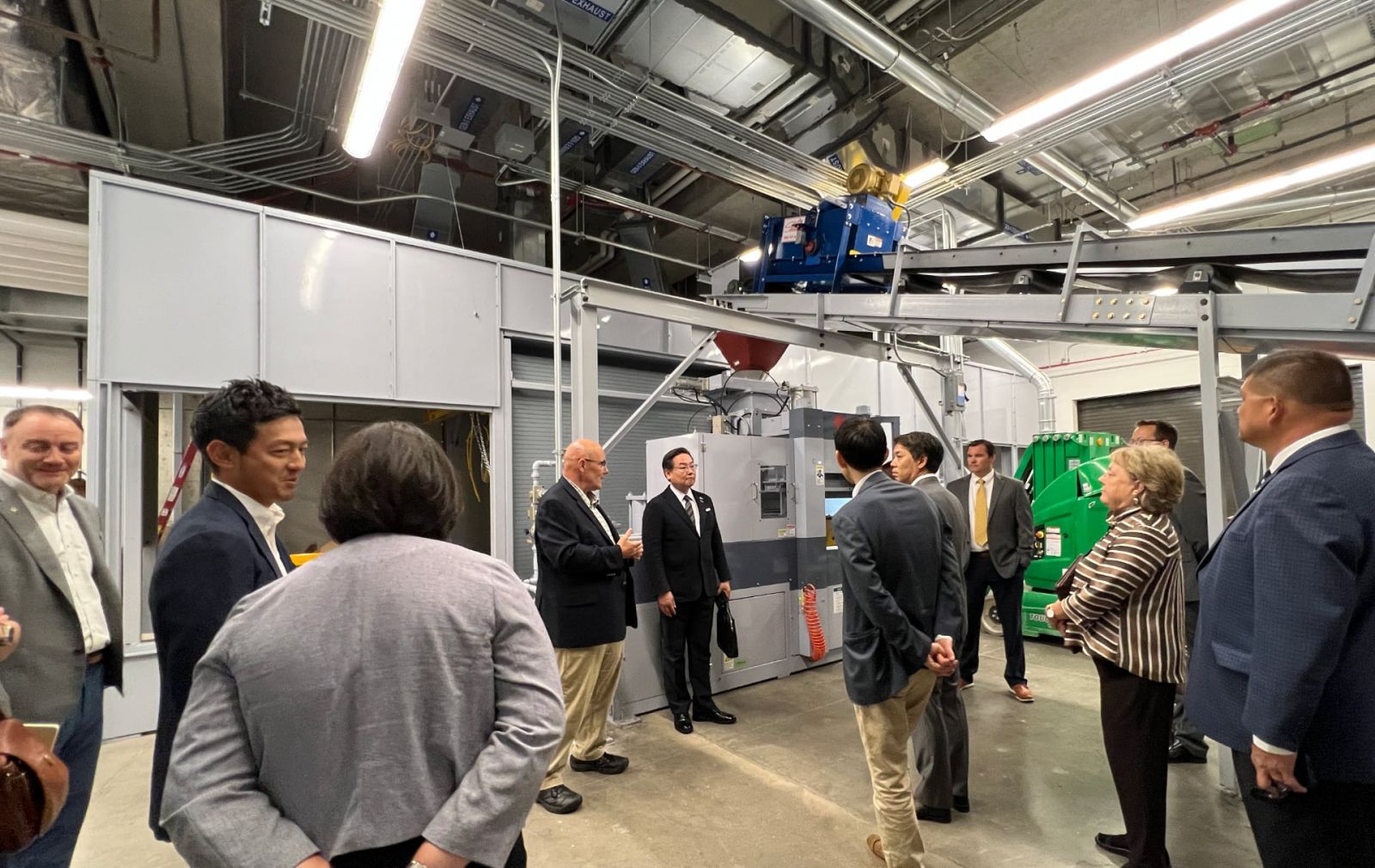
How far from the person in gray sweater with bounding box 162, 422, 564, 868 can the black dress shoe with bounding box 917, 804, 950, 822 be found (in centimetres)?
239

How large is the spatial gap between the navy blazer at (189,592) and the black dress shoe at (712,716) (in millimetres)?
2998

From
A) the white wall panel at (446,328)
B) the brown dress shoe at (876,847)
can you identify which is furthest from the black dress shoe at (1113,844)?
the white wall panel at (446,328)

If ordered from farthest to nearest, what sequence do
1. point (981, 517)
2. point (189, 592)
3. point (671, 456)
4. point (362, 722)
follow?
point (981, 517) → point (671, 456) → point (189, 592) → point (362, 722)

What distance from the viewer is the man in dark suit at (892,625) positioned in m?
2.11

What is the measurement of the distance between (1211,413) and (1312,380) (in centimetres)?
128

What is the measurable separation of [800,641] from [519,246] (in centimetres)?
463

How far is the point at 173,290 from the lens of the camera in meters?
4.04

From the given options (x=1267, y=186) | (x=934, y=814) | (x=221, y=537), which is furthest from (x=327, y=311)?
(x=1267, y=186)

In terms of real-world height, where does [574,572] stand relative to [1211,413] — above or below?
below

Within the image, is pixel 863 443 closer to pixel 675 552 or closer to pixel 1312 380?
pixel 1312 380

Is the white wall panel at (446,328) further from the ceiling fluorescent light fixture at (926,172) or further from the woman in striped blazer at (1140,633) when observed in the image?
the woman in striped blazer at (1140,633)

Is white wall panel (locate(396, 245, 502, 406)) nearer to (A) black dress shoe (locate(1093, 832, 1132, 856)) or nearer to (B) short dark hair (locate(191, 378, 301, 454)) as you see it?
(B) short dark hair (locate(191, 378, 301, 454))

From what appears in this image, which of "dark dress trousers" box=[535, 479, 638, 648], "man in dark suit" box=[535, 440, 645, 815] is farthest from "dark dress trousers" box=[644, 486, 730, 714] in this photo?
"dark dress trousers" box=[535, 479, 638, 648]

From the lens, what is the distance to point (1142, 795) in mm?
2146
